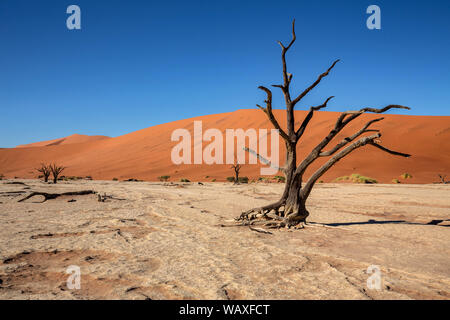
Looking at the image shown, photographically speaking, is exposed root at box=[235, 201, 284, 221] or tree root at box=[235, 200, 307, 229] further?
exposed root at box=[235, 201, 284, 221]

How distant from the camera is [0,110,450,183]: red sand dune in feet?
81.8

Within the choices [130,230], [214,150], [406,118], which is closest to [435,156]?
[406,118]

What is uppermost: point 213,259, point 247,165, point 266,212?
point 247,165

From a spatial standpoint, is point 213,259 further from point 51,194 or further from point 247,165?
point 247,165

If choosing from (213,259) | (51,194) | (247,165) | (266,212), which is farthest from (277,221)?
(247,165)

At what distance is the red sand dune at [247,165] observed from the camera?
81.8 feet

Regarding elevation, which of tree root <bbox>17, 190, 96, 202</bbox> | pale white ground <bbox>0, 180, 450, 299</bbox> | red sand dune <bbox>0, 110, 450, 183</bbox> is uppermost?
red sand dune <bbox>0, 110, 450, 183</bbox>

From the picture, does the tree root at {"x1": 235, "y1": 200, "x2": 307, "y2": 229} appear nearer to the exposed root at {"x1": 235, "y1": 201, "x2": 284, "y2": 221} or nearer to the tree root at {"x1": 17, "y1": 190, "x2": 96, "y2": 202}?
the exposed root at {"x1": 235, "y1": 201, "x2": 284, "y2": 221}

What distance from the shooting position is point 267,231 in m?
4.86

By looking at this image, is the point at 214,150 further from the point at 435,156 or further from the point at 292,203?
the point at 292,203

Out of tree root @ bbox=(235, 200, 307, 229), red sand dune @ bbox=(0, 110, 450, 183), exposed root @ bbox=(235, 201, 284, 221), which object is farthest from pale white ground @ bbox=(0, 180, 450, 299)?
red sand dune @ bbox=(0, 110, 450, 183)

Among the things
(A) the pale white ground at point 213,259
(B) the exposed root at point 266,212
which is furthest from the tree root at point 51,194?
(B) the exposed root at point 266,212

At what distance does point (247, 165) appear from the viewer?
102 feet

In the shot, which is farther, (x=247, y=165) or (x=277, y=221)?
(x=247, y=165)
